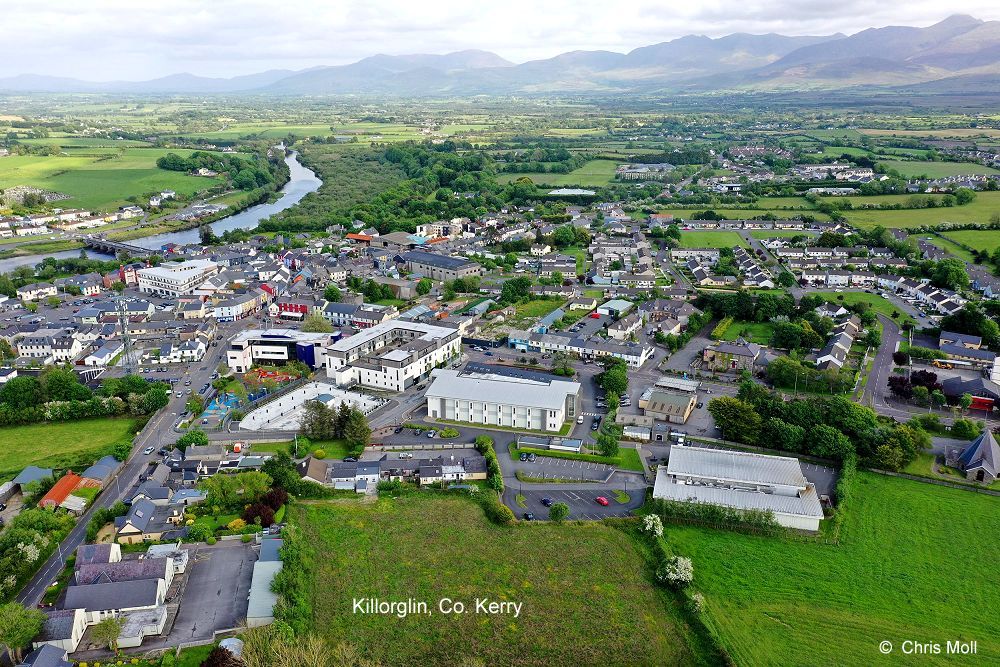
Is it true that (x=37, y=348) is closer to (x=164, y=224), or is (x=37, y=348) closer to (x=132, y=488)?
(x=132, y=488)

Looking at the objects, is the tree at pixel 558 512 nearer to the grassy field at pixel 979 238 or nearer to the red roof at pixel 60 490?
the red roof at pixel 60 490

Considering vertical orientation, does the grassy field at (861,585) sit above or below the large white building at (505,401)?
below

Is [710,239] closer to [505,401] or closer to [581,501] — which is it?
[505,401]

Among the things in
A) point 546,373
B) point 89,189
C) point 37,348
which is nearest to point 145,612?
point 546,373

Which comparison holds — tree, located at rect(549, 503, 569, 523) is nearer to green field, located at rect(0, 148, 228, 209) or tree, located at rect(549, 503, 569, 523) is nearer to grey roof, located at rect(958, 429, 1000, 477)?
grey roof, located at rect(958, 429, 1000, 477)

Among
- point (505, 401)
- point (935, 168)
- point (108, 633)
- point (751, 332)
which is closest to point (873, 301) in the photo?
point (751, 332)

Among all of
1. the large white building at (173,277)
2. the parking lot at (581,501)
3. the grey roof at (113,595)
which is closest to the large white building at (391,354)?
the parking lot at (581,501)
